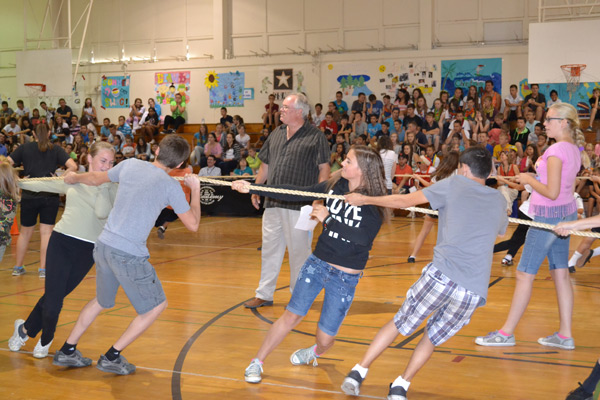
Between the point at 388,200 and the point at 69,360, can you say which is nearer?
the point at 388,200

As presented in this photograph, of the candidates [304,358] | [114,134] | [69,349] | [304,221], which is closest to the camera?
[69,349]

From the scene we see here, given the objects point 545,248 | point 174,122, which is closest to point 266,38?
point 174,122

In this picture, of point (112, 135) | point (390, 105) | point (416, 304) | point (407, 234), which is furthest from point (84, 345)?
point (112, 135)

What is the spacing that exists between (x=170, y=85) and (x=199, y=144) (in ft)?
A: 15.5

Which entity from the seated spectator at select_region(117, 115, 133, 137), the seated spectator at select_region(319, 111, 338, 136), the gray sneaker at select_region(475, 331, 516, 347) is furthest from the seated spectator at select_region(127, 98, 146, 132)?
the gray sneaker at select_region(475, 331, 516, 347)

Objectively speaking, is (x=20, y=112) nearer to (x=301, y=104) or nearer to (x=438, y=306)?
(x=301, y=104)

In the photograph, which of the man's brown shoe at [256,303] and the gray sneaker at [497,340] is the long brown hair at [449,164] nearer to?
the gray sneaker at [497,340]

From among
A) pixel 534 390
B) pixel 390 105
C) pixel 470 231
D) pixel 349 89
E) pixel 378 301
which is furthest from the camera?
pixel 349 89

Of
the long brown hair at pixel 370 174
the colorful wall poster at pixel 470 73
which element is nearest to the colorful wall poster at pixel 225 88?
the colorful wall poster at pixel 470 73

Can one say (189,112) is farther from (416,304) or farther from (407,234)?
(416,304)

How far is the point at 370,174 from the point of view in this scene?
4.18 m

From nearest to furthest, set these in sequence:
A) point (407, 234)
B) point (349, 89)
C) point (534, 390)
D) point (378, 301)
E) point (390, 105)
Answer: point (534, 390)
point (378, 301)
point (407, 234)
point (390, 105)
point (349, 89)

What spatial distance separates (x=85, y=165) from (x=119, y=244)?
13744 millimetres

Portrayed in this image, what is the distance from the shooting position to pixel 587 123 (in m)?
16.5
